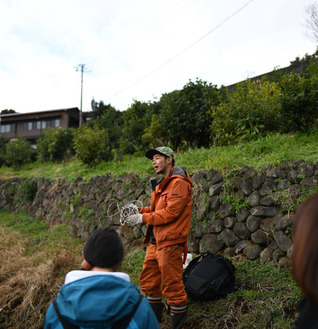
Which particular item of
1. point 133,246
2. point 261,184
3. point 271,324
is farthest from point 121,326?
point 133,246

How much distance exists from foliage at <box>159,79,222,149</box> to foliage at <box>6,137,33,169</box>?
11129 mm

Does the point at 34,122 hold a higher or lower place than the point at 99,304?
higher

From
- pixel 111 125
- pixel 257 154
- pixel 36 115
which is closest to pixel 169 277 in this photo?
pixel 257 154

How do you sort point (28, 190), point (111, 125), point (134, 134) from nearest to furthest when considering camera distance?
point (28, 190), point (134, 134), point (111, 125)

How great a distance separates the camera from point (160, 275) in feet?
11.8

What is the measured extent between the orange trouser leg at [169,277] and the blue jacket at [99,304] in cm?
159

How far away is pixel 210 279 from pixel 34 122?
31.7 meters

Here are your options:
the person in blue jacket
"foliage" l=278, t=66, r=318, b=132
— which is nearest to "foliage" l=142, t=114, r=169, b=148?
"foliage" l=278, t=66, r=318, b=132

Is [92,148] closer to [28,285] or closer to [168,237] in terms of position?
[28,285]

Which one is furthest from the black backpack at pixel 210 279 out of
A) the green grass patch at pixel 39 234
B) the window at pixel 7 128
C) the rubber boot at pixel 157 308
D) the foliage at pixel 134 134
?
the window at pixel 7 128

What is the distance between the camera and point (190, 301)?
3.94m

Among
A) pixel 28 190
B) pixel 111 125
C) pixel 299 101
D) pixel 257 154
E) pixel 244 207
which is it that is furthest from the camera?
pixel 111 125

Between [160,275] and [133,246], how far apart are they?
3.08 meters

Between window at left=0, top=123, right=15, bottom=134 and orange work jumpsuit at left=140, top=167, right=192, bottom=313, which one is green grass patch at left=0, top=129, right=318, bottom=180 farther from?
window at left=0, top=123, right=15, bottom=134
